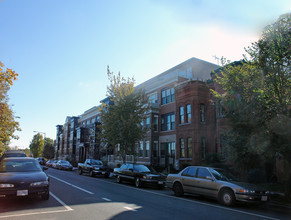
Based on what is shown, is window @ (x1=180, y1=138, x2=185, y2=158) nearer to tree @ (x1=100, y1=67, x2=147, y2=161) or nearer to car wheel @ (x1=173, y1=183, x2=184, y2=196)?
tree @ (x1=100, y1=67, x2=147, y2=161)

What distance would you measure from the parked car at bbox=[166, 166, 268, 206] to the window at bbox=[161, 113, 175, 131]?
16873 mm

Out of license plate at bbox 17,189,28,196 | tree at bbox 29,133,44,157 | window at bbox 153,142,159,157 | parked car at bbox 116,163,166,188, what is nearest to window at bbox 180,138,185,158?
window at bbox 153,142,159,157

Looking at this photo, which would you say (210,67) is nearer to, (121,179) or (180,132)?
(180,132)

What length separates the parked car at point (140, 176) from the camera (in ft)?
48.4

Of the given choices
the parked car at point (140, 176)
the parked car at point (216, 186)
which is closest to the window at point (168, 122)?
the parked car at point (140, 176)

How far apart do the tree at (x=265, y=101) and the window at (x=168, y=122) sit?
17207mm

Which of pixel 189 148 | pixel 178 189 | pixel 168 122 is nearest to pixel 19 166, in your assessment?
pixel 178 189

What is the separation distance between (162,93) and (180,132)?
6828mm

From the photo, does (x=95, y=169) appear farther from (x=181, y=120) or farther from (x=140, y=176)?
(x=181, y=120)

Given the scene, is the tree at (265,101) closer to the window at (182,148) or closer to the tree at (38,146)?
the window at (182,148)

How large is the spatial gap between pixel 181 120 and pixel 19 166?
65.2 feet

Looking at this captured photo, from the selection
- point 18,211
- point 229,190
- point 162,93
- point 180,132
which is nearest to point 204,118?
point 180,132

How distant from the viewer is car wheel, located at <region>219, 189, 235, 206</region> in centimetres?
935

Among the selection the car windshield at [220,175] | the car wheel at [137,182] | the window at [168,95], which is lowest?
the car wheel at [137,182]
